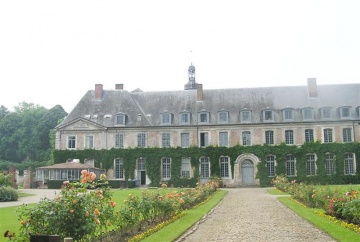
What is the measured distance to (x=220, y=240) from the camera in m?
9.60

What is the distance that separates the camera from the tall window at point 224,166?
3650 centimetres

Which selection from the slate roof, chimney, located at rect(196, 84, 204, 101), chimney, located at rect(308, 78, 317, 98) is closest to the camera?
the slate roof

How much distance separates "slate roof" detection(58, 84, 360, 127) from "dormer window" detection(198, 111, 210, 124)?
1.42 ft

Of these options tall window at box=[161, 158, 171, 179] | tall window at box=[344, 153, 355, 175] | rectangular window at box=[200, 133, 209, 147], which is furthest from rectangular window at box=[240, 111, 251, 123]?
tall window at box=[344, 153, 355, 175]

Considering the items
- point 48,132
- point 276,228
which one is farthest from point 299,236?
point 48,132

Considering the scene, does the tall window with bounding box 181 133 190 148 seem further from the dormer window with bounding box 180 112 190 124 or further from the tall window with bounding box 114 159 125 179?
the tall window with bounding box 114 159 125 179

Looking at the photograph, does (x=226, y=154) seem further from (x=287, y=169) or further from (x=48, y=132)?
(x=48, y=132)

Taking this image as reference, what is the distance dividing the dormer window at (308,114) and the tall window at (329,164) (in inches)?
132

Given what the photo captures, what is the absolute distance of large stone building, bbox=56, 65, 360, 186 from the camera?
119 ft

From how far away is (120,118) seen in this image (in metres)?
38.0

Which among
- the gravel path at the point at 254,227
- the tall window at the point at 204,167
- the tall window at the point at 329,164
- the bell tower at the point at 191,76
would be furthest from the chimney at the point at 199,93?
the gravel path at the point at 254,227

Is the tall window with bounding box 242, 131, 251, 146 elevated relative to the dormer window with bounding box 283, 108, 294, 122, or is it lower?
lower

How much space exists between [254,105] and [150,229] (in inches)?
1116

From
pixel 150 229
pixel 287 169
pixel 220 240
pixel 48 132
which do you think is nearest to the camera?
pixel 220 240
